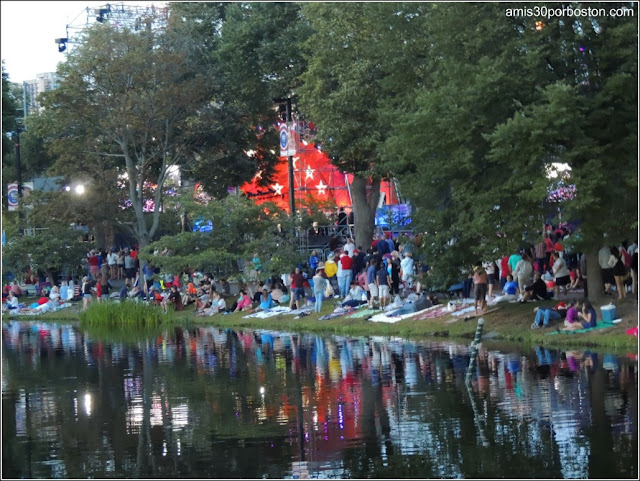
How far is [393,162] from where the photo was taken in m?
33.2

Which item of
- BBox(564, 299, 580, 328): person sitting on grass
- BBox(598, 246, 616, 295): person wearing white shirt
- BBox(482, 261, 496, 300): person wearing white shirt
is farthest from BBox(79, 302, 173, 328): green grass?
BBox(564, 299, 580, 328): person sitting on grass

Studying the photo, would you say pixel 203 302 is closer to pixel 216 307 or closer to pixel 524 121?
pixel 216 307

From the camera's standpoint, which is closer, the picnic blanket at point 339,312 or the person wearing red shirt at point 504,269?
the person wearing red shirt at point 504,269

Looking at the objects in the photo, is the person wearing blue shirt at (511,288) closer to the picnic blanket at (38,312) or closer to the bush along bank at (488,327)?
the bush along bank at (488,327)

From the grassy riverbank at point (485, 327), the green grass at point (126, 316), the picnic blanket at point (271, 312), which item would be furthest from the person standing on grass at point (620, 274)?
the green grass at point (126, 316)

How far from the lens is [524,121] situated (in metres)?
27.4

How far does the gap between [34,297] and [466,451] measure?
44960 millimetres

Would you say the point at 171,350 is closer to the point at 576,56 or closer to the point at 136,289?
the point at 576,56

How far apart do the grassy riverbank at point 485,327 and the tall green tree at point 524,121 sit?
6.66 ft

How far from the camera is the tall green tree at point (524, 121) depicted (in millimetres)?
27922

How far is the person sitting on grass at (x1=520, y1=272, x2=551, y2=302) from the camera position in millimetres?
32031

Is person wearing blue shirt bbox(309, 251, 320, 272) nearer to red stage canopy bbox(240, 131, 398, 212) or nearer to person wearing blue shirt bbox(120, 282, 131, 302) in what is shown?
person wearing blue shirt bbox(120, 282, 131, 302)

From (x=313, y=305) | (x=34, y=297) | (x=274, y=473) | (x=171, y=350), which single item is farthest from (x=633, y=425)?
(x=34, y=297)

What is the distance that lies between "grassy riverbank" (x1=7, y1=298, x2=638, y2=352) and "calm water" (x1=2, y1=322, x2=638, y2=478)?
1.19 meters
